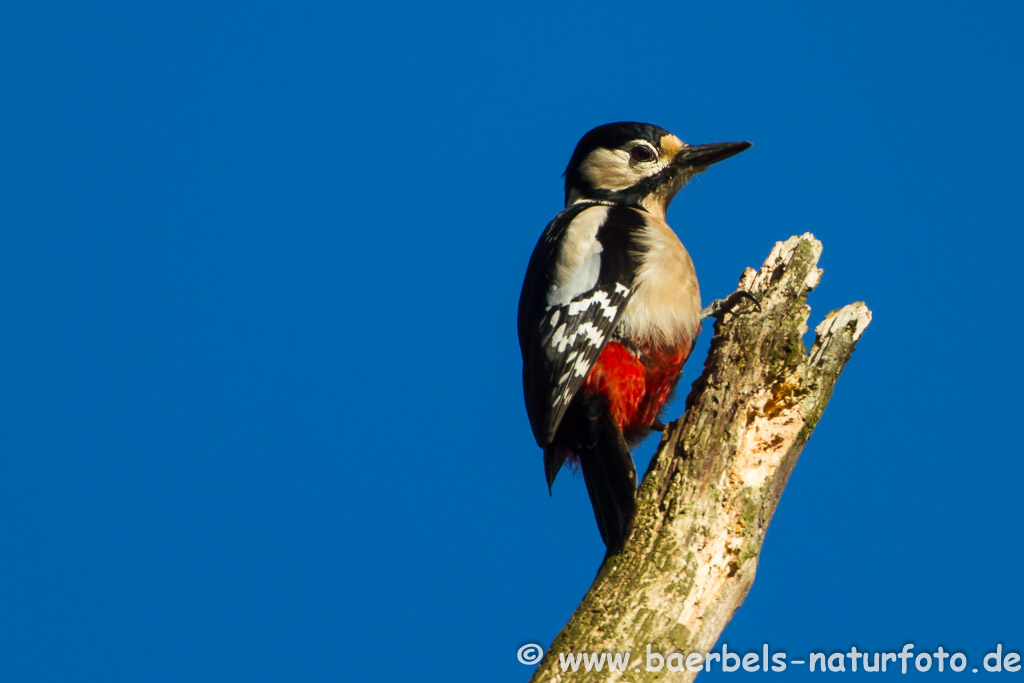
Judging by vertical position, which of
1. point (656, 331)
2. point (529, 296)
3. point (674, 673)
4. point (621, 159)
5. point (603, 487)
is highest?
point (621, 159)

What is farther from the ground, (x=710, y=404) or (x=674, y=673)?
(x=710, y=404)

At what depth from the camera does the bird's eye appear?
4.45m

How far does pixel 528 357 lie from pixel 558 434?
333mm

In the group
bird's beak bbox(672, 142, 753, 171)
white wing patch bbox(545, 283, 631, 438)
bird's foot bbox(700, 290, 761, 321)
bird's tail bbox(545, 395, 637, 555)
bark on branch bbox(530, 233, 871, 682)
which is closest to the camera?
bark on branch bbox(530, 233, 871, 682)

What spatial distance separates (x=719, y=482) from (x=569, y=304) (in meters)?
1.08

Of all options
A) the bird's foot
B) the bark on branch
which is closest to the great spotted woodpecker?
the bird's foot

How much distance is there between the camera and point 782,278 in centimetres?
314

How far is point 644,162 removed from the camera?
14.6 feet

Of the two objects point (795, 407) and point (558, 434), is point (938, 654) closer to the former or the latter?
point (795, 407)

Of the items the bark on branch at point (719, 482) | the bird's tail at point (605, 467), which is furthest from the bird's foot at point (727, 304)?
the bird's tail at point (605, 467)

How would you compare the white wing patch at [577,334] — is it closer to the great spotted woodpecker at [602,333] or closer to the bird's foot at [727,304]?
the great spotted woodpecker at [602,333]

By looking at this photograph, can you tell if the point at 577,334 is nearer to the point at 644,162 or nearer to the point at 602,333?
the point at 602,333

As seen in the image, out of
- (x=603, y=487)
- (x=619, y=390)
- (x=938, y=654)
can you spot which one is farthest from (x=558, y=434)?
(x=938, y=654)

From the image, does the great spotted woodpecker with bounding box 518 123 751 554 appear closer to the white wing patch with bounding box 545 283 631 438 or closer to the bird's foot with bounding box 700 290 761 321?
the white wing patch with bounding box 545 283 631 438
